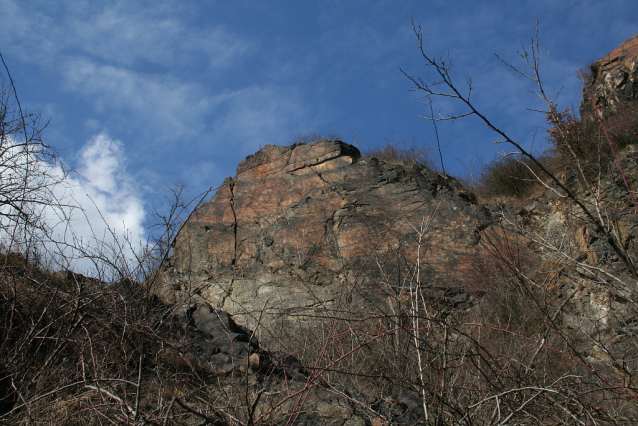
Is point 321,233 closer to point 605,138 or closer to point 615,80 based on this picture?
point 605,138

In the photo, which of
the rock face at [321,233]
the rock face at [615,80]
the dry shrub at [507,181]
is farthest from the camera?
the dry shrub at [507,181]

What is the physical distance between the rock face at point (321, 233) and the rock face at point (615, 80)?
12.8 ft

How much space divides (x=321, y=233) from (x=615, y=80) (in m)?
7.86

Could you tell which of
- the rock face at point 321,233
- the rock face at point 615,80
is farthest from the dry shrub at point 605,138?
the rock face at point 321,233

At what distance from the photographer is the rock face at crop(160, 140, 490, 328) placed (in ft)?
25.7

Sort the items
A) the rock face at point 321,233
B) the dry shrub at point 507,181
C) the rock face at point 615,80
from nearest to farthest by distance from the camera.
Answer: the rock face at point 321,233 → the rock face at point 615,80 → the dry shrub at point 507,181

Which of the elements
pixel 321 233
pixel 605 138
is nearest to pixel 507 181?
pixel 605 138

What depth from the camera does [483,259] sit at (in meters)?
7.43

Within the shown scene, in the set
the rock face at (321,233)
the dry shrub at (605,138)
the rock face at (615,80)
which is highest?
the rock face at (615,80)

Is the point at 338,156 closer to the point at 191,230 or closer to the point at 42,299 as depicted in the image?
the point at 191,230

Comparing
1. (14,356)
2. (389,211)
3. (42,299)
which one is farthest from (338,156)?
(14,356)

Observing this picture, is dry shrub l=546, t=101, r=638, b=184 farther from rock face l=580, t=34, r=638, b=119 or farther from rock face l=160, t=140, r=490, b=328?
rock face l=160, t=140, r=490, b=328

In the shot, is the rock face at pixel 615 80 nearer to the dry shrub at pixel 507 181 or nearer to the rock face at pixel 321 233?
the dry shrub at pixel 507 181

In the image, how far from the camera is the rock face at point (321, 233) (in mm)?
7824
